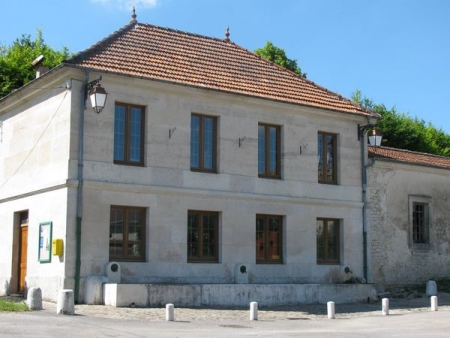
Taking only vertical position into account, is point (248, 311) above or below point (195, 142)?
below

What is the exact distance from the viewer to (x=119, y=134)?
2030 cm

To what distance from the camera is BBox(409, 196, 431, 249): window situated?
27062mm

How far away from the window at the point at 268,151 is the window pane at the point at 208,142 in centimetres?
177

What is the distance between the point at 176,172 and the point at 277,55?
1094 inches

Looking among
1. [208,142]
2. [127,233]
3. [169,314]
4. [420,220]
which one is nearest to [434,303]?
[420,220]

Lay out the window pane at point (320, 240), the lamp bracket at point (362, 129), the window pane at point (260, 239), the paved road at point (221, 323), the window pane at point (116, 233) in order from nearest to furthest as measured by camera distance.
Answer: the paved road at point (221, 323), the window pane at point (116, 233), the window pane at point (260, 239), the window pane at point (320, 240), the lamp bracket at point (362, 129)

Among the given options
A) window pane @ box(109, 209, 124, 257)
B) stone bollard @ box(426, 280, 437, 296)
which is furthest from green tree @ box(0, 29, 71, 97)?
stone bollard @ box(426, 280, 437, 296)

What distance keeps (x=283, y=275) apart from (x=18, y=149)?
917 centimetres

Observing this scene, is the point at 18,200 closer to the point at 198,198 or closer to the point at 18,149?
the point at 18,149

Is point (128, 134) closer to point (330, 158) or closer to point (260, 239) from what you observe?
point (260, 239)

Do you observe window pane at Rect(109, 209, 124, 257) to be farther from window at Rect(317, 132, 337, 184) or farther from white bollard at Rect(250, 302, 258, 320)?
window at Rect(317, 132, 337, 184)

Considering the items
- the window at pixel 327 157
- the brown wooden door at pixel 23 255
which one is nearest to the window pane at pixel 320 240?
the window at pixel 327 157

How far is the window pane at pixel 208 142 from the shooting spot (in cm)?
2178

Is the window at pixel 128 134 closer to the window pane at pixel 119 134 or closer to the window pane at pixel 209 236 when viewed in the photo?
the window pane at pixel 119 134
